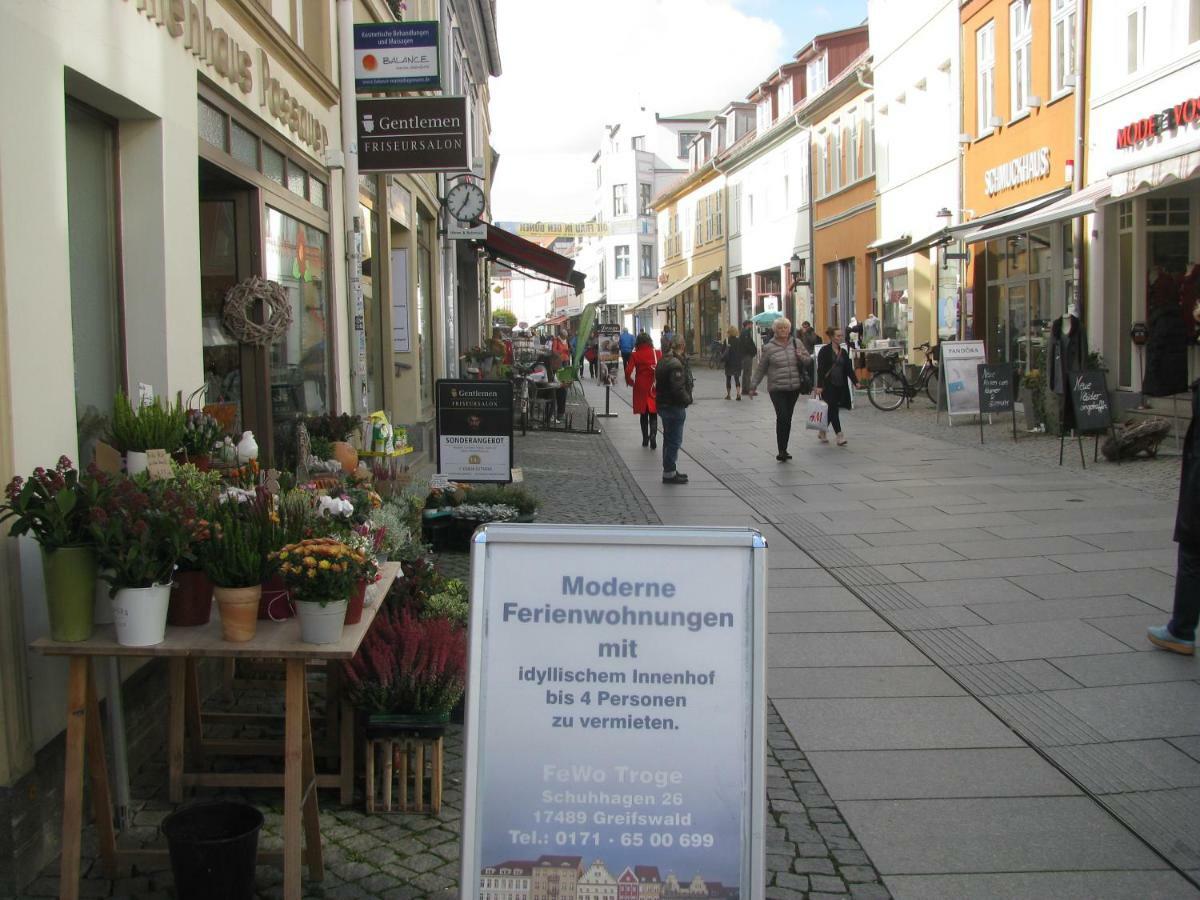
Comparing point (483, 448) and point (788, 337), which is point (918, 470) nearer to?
point (788, 337)

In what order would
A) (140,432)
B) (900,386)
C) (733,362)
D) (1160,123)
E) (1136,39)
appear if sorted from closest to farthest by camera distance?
(140,432) < (1160,123) < (1136,39) < (900,386) < (733,362)

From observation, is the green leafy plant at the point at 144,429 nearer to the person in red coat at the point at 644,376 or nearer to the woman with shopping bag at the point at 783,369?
the woman with shopping bag at the point at 783,369

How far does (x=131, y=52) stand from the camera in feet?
16.3

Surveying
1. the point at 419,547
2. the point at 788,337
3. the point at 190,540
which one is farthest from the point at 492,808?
the point at 788,337

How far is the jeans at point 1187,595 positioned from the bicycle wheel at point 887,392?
16.2m

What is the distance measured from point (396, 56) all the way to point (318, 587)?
24.7 ft

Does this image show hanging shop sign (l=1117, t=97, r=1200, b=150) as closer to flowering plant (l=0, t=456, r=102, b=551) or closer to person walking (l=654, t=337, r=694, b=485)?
person walking (l=654, t=337, r=694, b=485)

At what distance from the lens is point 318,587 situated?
3.49m

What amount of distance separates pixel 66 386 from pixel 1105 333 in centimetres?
1535

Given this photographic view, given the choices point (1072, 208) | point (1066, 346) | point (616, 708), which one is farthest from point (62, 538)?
point (1072, 208)

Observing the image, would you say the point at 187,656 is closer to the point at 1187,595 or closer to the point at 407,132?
the point at 1187,595

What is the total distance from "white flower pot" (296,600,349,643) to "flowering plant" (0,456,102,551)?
639mm

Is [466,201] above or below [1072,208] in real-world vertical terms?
→ above

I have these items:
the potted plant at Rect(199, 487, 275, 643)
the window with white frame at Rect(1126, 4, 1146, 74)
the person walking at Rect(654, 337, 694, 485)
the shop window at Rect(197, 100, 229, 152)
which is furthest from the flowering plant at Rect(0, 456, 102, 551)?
the window with white frame at Rect(1126, 4, 1146, 74)
